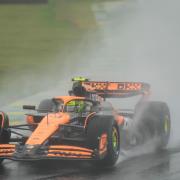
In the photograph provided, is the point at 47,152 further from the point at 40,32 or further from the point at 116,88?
the point at 40,32

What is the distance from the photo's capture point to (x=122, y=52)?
19.2m

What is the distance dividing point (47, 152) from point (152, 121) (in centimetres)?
300

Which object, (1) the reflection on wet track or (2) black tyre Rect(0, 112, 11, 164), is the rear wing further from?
(2) black tyre Rect(0, 112, 11, 164)

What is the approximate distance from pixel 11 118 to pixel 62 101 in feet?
14.0

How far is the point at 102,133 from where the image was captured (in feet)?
27.7

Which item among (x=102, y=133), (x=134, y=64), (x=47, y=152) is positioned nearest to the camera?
(x=47, y=152)

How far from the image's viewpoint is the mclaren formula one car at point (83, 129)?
321 inches

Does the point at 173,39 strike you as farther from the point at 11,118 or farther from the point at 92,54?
the point at 11,118

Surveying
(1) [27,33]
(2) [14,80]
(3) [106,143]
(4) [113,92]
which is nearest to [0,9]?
(1) [27,33]

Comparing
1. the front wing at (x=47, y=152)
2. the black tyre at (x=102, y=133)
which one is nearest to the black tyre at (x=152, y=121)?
the black tyre at (x=102, y=133)

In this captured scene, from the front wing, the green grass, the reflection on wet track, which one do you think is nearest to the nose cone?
the front wing

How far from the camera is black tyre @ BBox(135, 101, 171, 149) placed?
1040 cm

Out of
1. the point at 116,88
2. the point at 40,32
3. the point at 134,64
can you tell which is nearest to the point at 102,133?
the point at 116,88

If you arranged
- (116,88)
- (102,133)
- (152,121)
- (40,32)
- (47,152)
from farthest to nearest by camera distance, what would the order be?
(40,32)
(116,88)
(152,121)
(102,133)
(47,152)
